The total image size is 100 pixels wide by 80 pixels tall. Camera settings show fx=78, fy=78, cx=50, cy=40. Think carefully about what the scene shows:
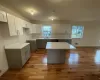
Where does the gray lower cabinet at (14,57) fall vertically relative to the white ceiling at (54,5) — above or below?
below

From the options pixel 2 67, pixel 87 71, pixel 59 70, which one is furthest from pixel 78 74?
pixel 2 67

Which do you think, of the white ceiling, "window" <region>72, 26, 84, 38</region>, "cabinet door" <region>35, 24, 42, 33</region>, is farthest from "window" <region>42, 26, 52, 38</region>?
the white ceiling

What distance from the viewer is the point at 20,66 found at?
2.88 metres

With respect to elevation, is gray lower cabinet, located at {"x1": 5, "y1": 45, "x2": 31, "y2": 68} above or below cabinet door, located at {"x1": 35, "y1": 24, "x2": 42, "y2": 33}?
below

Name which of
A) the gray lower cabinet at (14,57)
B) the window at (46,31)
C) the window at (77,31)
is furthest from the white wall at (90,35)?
the gray lower cabinet at (14,57)

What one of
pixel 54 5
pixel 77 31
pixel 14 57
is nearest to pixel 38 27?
pixel 77 31

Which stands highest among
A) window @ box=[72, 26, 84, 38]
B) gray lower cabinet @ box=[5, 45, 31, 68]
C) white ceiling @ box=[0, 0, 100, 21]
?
white ceiling @ box=[0, 0, 100, 21]

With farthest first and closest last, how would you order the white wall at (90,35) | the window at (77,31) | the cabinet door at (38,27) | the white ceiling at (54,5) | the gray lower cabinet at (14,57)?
the window at (77,31)
the white wall at (90,35)
the cabinet door at (38,27)
the gray lower cabinet at (14,57)
the white ceiling at (54,5)

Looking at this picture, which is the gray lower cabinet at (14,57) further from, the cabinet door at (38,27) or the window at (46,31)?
the window at (46,31)

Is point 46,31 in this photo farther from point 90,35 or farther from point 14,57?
point 14,57

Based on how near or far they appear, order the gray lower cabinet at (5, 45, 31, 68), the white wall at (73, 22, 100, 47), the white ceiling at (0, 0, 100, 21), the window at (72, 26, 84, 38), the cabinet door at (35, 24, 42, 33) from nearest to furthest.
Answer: the white ceiling at (0, 0, 100, 21) → the gray lower cabinet at (5, 45, 31, 68) → the cabinet door at (35, 24, 42, 33) → the white wall at (73, 22, 100, 47) → the window at (72, 26, 84, 38)

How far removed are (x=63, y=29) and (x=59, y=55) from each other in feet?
10.7

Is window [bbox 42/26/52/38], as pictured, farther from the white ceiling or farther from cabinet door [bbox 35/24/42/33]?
the white ceiling

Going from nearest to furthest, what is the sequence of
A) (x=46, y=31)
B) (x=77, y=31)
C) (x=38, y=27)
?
(x=38, y=27), (x=46, y=31), (x=77, y=31)
